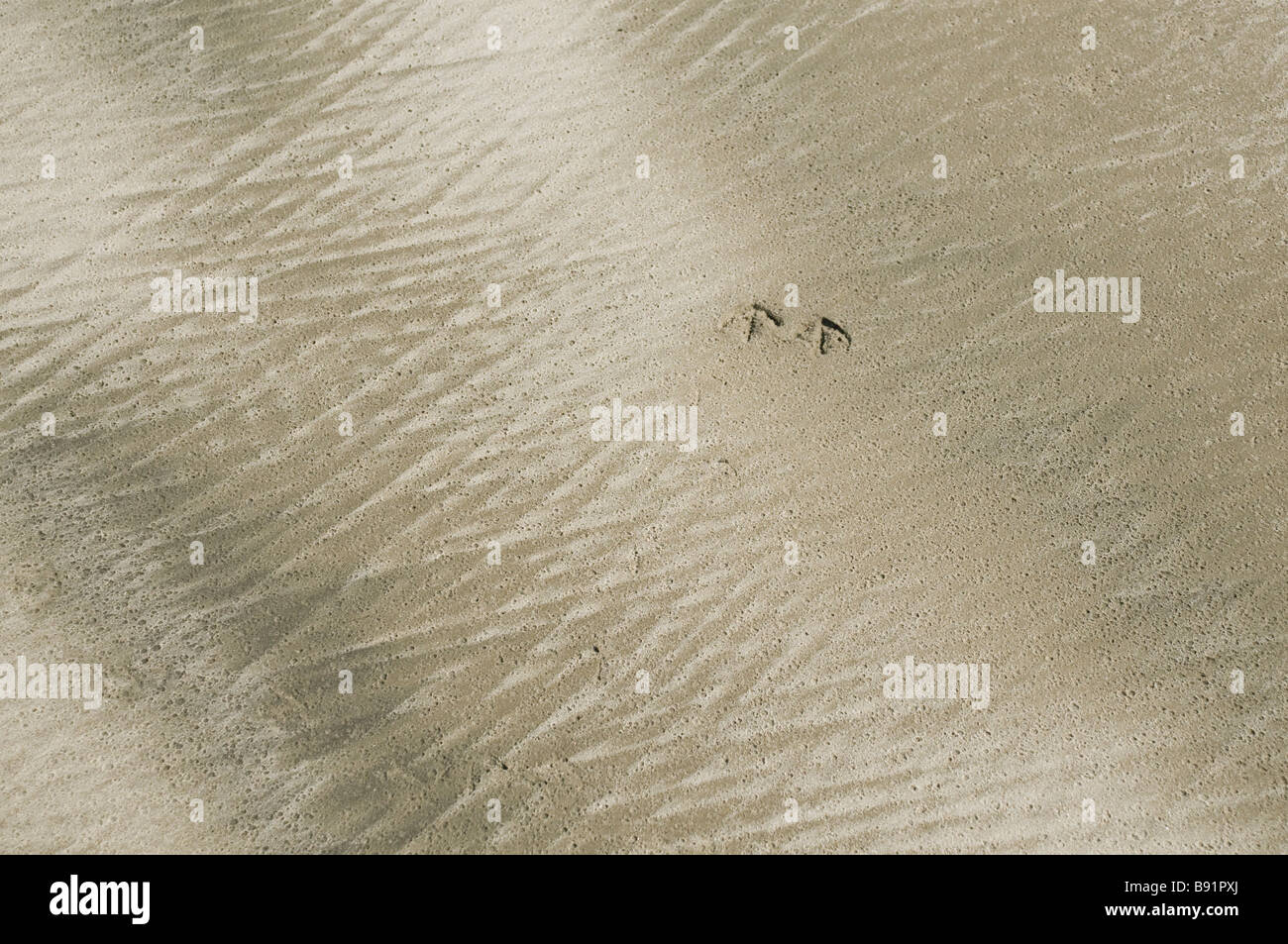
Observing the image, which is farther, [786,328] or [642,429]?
[786,328]

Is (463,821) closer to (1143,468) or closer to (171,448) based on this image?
(171,448)

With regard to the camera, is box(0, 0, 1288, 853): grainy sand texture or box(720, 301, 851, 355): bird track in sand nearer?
box(0, 0, 1288, 853): grainy sand texture

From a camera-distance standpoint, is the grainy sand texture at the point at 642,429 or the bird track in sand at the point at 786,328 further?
the bird track in sand at the point at 786,328

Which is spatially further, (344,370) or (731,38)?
(731,38)

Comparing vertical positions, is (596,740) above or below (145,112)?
below

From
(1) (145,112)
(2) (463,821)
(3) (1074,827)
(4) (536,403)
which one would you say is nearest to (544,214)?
(4) (536,403)

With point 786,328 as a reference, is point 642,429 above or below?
below
